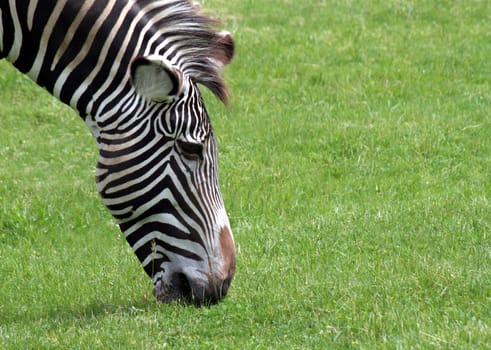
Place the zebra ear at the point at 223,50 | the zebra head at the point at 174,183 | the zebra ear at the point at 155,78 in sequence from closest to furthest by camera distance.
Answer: the zebra ear at the point at 155,78 < the zebra head at the point at 174,183 < the zebra ear at the point at 223,50

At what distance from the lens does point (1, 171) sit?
1234 centimetres

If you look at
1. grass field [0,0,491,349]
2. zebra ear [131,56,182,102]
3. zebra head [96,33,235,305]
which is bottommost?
grass field [0,0,491,349]

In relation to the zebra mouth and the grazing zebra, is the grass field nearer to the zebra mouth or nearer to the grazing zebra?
the zebra mouth

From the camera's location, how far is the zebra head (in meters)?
6.82

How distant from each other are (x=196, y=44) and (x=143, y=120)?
65 centimetres

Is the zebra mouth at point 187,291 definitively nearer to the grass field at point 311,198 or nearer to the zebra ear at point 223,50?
the grass field at point 311,198

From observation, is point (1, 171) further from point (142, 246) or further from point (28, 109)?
point (142, 246)

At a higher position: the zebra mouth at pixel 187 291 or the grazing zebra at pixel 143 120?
the grazing zebra at pixel 143 120

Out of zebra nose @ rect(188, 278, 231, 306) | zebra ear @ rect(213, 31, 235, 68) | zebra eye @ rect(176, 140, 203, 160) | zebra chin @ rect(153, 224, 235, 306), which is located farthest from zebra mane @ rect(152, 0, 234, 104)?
zebra nose @ rect(188, 278, 231, 306)

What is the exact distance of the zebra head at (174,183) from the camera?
682cm

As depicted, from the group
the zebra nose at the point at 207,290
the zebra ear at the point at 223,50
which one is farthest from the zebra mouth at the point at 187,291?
the zebra ear at the point at 223,50

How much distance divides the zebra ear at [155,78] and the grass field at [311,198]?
4.77 feet

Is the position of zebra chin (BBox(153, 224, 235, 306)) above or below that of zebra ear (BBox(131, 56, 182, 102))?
below

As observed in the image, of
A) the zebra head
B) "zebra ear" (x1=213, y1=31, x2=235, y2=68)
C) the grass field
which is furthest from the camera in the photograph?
"zebra ear" (x1=213, y1=31, x2=235, y2=68)
